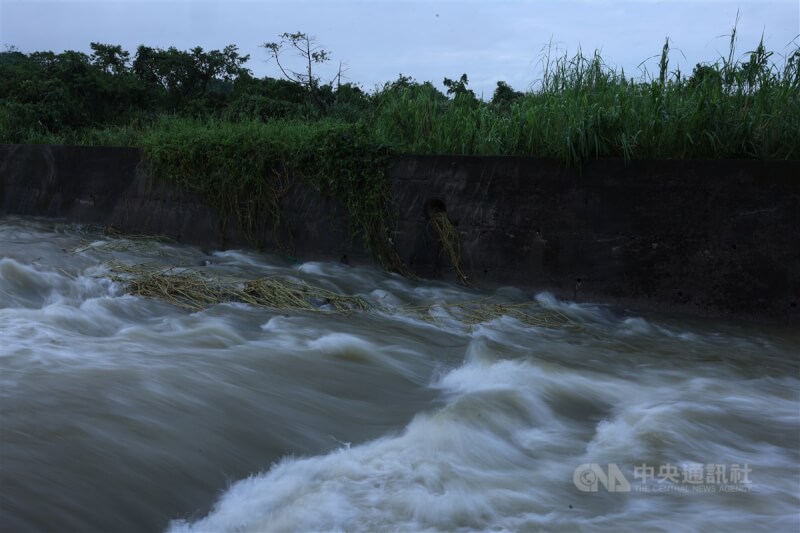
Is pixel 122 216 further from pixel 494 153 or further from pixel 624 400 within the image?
pixel 624 400

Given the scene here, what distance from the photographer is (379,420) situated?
11.6ft

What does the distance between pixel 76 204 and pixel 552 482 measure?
8427mm

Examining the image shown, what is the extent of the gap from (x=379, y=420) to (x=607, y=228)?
3.10 metres

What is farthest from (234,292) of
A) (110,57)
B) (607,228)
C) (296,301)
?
(110,57)

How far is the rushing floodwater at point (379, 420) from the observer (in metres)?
2.62

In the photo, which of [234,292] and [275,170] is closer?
[234,292]

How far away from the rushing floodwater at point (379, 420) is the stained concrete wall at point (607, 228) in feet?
1.18

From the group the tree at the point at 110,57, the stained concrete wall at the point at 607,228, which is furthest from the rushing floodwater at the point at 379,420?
the tree at the point at 110,57

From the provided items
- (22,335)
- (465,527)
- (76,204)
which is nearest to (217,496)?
(465,527)

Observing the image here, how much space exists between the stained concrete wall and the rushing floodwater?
1.18 feet

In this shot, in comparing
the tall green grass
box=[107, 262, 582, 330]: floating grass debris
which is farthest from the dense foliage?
box=[107, 262, 582, 330]: floating grass debris

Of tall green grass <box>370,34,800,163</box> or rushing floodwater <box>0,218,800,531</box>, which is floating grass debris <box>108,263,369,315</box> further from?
tall green grass <box>370,34,800,163</box>

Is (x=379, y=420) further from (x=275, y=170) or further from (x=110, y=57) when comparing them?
(x=110, y=57)

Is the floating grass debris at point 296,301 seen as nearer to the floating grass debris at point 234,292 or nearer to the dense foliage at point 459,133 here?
the floating grass debris at point 234,292
